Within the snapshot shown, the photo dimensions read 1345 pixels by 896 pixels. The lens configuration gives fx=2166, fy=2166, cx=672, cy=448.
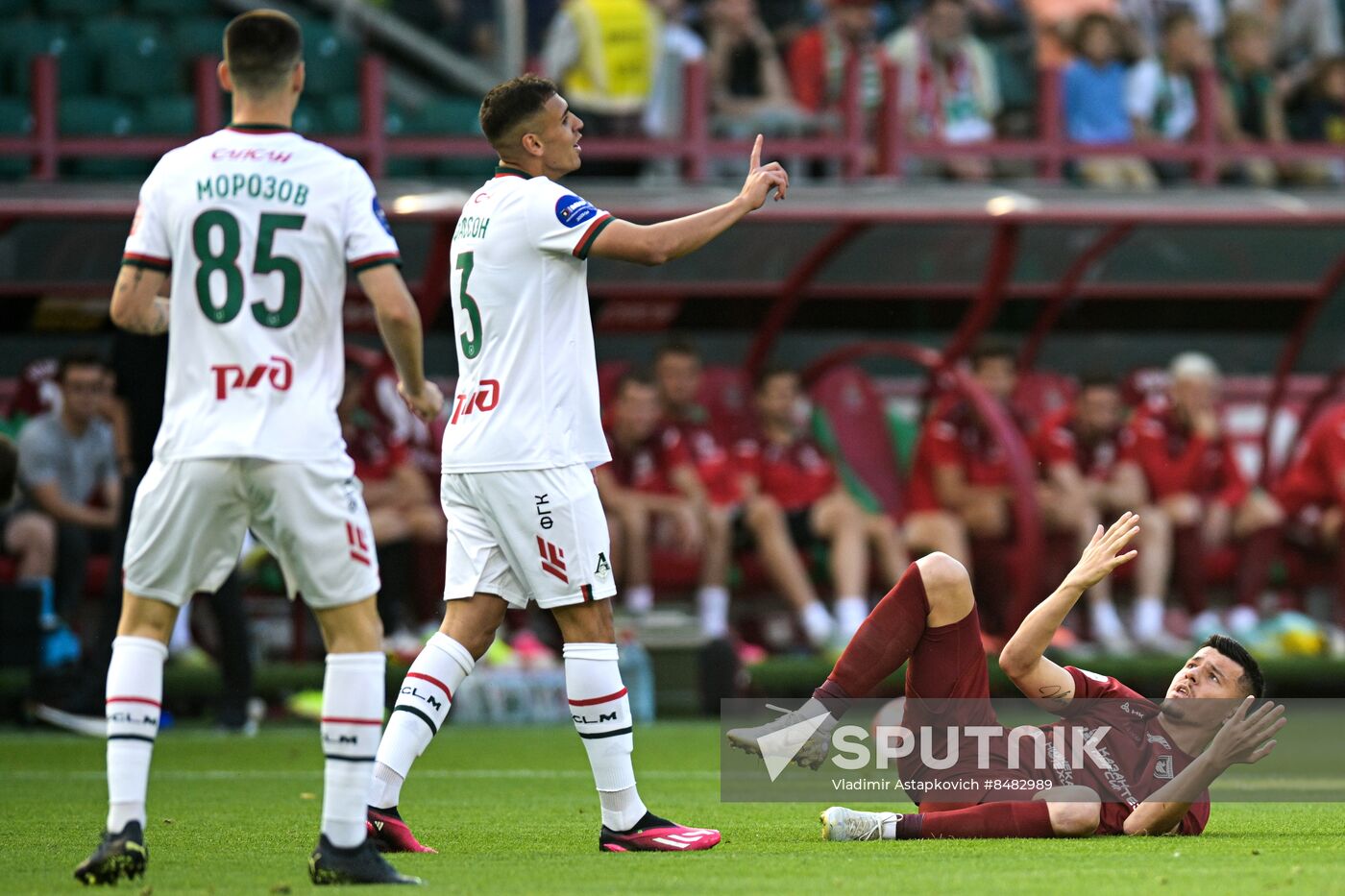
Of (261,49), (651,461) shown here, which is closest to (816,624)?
(651,461)

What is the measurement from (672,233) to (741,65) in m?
9.25

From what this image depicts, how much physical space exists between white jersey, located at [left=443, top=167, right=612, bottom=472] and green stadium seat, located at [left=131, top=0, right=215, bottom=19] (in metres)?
10.1

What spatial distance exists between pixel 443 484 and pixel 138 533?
123 centimetres

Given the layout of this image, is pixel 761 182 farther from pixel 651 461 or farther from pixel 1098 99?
pixel 1098 99

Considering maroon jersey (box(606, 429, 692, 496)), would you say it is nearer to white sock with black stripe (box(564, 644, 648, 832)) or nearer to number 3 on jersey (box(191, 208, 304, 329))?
white sock with black stripe (box(564, 644, 648, 832))

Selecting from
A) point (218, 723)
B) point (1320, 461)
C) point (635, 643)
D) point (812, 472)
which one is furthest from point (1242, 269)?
point (218, 723)

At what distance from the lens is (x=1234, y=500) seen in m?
13.2

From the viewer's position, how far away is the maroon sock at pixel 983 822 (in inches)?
237

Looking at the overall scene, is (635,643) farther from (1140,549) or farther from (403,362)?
(403,362)

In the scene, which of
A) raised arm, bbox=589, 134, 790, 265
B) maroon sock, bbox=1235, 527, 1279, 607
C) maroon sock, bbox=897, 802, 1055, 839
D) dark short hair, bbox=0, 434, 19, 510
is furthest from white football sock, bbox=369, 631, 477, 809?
maroon sock, bbox=1235, 527, 1279, 607

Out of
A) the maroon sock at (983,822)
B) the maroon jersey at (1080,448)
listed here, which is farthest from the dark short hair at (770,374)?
the maroon sock at (983,822)

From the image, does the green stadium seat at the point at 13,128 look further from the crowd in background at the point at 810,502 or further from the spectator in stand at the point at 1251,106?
the spectator in stand at the point at 1251,106

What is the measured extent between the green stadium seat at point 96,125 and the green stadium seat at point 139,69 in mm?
129

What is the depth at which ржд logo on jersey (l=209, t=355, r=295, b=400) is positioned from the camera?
16.6 feet
